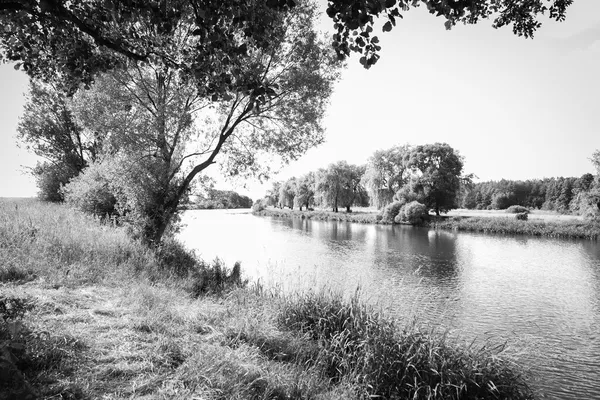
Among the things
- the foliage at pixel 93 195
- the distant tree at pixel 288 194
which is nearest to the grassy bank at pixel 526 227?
the foliage at pixel 93 195

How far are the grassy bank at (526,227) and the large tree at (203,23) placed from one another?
39389 millimetres

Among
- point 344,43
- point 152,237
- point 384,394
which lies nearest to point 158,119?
point 152,237

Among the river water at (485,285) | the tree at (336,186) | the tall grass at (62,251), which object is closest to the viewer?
the tall grass at (62,251)

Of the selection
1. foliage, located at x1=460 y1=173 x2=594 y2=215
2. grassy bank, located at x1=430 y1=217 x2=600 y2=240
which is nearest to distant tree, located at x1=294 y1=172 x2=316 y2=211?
grassy bank, located at x1=430 y1=217 x2=600 y2=240

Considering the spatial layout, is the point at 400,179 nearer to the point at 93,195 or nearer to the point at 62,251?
the point at 93,195

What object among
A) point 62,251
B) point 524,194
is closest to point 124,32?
point 62,251

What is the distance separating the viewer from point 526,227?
128 ft

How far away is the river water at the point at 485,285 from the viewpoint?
8.97 metres

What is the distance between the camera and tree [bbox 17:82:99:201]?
23312mm

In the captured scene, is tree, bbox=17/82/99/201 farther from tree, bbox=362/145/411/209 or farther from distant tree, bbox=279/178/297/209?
distant tree, bbox=279/178/297/209

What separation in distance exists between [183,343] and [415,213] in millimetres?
46988

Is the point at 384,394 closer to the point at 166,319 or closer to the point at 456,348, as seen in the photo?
the point at 456,348

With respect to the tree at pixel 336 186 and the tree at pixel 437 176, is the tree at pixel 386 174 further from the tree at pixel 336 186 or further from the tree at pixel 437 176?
the tree at pixel 336 186

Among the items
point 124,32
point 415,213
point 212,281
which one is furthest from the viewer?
point 415,213
